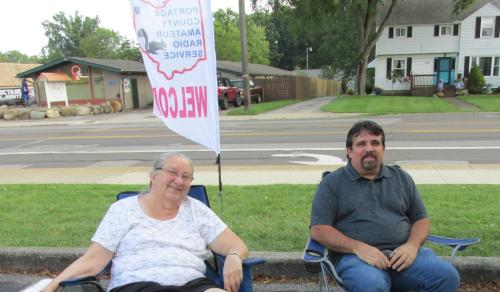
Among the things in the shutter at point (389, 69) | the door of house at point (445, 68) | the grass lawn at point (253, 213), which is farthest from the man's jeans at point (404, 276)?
the shutter at point (389, 69)

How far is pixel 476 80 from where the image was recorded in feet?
103

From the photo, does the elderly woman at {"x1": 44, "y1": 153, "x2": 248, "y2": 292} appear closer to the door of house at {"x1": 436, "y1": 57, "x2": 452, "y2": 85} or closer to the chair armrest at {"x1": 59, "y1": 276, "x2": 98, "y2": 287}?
the chair armrest at {"x1": 59, "y1": 276, "x2": 98, "y2": 287}

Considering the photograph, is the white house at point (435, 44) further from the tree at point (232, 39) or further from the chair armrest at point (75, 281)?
the chair armrest at point (75, 281)

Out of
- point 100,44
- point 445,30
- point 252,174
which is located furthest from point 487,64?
point 100,44

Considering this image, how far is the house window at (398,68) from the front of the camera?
35.1 meters

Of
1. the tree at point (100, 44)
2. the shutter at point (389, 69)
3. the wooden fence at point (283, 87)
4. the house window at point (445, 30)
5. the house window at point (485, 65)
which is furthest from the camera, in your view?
the tree at point (100, 44)

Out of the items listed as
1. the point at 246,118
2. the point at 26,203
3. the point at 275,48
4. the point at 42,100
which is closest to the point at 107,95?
the point at 42,100

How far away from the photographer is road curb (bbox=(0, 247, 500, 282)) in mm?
3650

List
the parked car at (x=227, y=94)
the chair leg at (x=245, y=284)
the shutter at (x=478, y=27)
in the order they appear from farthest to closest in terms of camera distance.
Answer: the shutter at (x=478, y=27), the parked car at (x=227, y=94), the chair leg at (x=245, y=284)

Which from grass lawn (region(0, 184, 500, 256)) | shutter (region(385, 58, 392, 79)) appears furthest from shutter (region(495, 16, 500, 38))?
grass lawn (region(0, 184, 500, 256))

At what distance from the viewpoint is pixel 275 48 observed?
83688 millimetres

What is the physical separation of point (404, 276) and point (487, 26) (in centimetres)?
3538

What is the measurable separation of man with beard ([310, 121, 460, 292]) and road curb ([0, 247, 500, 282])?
0.78m

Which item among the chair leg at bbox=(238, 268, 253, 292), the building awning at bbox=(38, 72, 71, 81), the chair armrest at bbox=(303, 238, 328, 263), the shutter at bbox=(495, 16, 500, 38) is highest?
the shutter at bbox=(495, 16, 500, 38)
